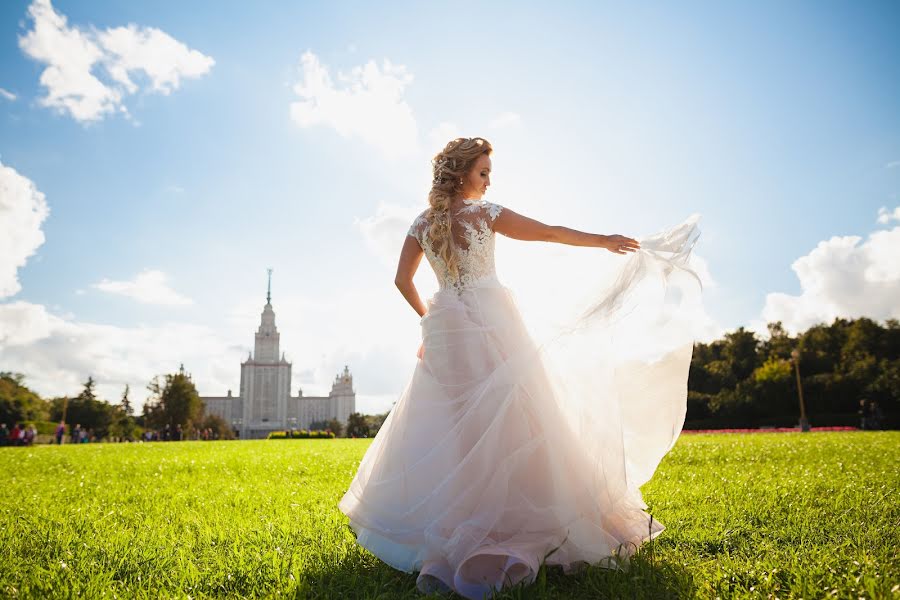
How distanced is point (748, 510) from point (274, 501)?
4779 millimetres

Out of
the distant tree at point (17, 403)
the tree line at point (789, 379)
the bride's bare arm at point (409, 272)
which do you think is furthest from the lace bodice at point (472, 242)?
the distant tree at point (17, 403)

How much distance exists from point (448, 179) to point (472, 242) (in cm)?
54

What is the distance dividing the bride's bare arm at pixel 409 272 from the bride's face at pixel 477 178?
1.75ft

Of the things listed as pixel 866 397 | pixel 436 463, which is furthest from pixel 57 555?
pixel 866 397

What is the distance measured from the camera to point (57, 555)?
13.2 feet

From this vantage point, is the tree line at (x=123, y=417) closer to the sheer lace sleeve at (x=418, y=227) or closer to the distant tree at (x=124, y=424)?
the distant tree at (x=124, y=424)

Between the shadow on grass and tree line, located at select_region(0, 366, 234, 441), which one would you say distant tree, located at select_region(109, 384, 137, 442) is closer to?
tree line, located at select_region(0, 366, 234, 441)

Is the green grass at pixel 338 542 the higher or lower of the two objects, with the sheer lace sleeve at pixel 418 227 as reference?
lower

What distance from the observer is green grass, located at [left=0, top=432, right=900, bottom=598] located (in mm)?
3150

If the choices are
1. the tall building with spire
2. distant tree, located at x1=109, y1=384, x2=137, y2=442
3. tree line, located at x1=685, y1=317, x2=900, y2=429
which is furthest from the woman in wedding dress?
the tall building with spire

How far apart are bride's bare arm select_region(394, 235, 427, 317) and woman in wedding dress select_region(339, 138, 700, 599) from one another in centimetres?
1

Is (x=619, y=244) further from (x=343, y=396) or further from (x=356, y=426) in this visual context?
(x=343, y=396)

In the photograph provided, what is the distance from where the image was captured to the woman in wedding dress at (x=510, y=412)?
10.3 ft

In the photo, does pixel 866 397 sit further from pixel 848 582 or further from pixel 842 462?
pixel 848 582
